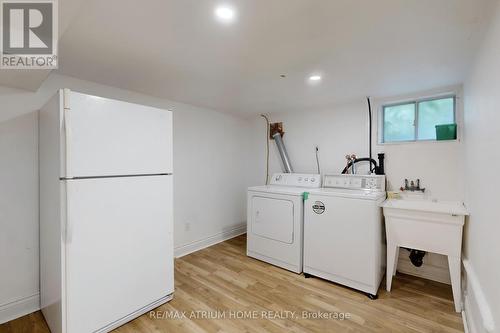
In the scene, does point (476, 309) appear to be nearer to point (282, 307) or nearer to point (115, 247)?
point (282, 307)

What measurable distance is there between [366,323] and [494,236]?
119 cm

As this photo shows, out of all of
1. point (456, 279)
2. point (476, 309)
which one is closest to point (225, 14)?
point (476, 309)

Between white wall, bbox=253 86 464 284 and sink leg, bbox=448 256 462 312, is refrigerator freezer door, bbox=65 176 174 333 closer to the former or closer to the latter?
white wall, bbox=253 86 464 284

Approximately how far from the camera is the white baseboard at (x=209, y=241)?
3037 millimetres

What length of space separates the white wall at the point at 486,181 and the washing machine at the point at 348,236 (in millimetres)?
670

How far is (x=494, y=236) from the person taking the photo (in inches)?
43.1

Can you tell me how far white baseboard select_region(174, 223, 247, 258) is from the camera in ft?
9.96

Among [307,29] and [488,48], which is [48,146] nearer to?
[307,29]

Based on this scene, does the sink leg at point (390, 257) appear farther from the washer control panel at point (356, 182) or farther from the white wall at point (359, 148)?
the white wall at point (359, 148)

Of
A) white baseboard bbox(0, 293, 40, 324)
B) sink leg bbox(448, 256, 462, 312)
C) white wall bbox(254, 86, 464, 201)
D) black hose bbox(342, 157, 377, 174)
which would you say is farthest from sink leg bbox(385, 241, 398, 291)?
white baseboard bbox(0, 293, 40, 324)

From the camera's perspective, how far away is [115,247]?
1674mm

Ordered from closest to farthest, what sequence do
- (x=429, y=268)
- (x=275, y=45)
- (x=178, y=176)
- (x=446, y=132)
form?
(x=275, y=45) < (x=446, y=132) < (x=429, y=268) < (x=178, y=176)

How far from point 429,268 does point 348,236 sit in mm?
1128

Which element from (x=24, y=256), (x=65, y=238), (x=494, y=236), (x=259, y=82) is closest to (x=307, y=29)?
(x=259, y=82)
